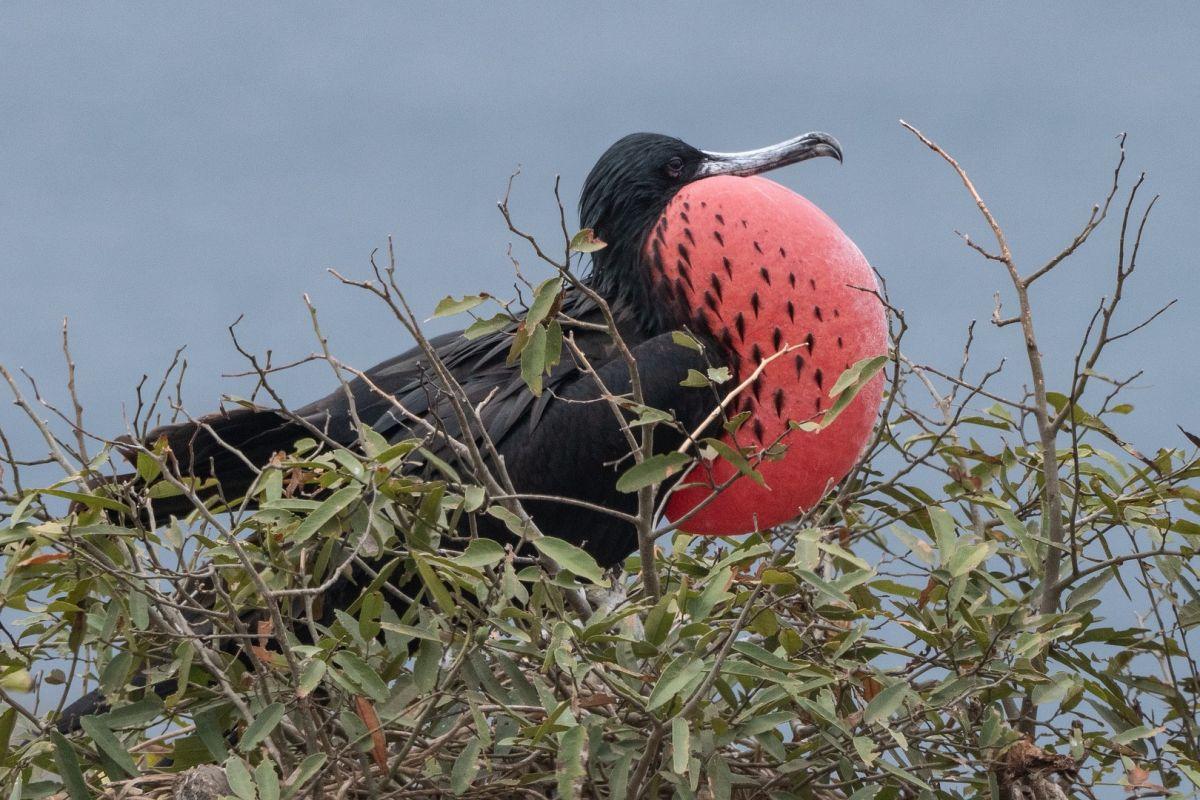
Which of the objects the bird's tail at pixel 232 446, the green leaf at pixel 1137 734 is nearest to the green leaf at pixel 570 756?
the green leaf at pixel 1137 734

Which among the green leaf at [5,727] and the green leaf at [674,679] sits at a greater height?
the green leaf at [674,679]

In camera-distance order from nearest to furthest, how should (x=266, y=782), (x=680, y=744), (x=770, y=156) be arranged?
(x=680, y=744) < (x=266, y=782) < (x=770, y=156)

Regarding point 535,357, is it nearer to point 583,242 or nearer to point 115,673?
point 583,242

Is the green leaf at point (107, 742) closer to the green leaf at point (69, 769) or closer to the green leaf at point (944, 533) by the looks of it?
the green leaf at point (69, 769)

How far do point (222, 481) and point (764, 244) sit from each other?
1.13 m

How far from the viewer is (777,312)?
3150mm

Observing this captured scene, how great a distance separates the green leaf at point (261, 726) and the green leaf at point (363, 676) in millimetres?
106

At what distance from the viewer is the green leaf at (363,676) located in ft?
7.55

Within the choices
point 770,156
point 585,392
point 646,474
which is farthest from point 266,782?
point 770,156

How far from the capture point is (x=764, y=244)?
3.20 m

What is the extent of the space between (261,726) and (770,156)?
68.0 inches

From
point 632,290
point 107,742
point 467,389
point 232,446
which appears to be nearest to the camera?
point 107,742

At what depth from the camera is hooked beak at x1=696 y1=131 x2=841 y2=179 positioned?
11.3 feet

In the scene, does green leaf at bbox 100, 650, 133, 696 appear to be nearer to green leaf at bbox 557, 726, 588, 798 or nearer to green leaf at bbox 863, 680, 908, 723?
green leaf at bbox 557, 726, 588, 798
